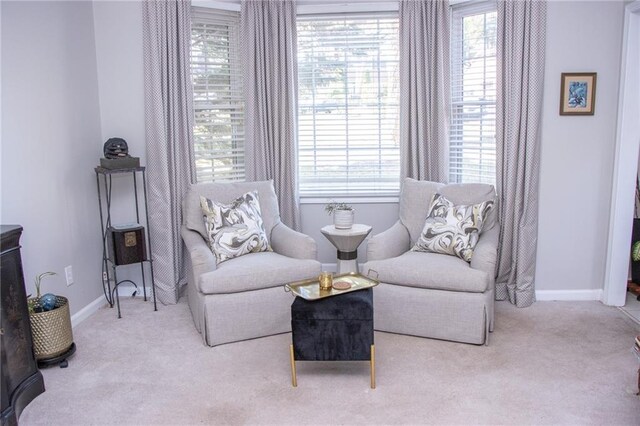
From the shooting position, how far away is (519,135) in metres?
3.74

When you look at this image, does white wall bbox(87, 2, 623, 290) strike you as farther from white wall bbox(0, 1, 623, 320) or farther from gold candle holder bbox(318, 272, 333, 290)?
gold candle holder bbox(318, 272, 333, 290)

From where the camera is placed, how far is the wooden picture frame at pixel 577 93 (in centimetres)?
364

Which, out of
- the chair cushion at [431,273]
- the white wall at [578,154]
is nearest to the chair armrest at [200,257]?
the chair cushion at [431,273]

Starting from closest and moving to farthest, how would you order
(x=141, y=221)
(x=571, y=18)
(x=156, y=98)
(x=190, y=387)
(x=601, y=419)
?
(x=601, y=419) → (x=190, y=387) → (x=571, y=18) → (x=156, y=98) → (x=141, y=221)

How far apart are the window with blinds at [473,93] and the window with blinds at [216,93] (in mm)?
1722

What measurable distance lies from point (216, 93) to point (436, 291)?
2.33 meters

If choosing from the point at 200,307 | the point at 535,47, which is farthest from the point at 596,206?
the point at 200,307

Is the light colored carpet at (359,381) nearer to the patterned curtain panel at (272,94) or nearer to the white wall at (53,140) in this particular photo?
the white wall at (53,140)

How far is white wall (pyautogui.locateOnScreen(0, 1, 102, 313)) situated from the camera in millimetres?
3025

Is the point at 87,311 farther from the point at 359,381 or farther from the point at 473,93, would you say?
the point at 473,93

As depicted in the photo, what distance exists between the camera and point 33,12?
319 centimetres

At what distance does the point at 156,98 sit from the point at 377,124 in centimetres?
175

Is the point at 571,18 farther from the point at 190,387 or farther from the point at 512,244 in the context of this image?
the point at 190,387

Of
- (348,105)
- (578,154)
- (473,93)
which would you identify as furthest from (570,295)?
(348,105)
